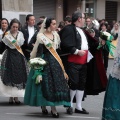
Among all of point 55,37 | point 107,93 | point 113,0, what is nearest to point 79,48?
point 55,37

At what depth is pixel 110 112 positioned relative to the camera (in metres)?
6.59

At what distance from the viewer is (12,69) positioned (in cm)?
980

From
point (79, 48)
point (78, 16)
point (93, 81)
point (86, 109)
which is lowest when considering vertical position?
point (86, 109)

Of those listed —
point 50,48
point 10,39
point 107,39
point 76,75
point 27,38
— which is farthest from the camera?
point 27,38

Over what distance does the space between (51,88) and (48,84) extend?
0.08 m

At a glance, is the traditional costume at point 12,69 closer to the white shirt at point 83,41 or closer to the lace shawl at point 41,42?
the lace shawl at point 41,42

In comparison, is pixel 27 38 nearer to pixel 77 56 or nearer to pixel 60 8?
pixel 77 56

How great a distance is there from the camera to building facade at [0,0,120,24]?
20281 mm

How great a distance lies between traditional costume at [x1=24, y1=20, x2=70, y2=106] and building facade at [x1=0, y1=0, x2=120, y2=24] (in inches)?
460

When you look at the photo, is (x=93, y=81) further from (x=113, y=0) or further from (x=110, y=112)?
(x=113, y=0)

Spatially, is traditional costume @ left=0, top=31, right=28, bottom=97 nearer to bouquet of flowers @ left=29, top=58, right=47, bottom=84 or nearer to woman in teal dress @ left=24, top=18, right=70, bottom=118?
woman in teal dress @ left=24, top=18, right=70, bottom=118

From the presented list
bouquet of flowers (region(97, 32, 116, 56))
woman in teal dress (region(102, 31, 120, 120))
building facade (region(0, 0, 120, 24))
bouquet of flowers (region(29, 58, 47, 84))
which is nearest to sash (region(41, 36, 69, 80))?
bouquet of flowers (region(29, 58, 47, 84))

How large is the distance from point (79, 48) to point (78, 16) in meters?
0.55

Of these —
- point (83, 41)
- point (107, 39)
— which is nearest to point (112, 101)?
point (83, 41)
